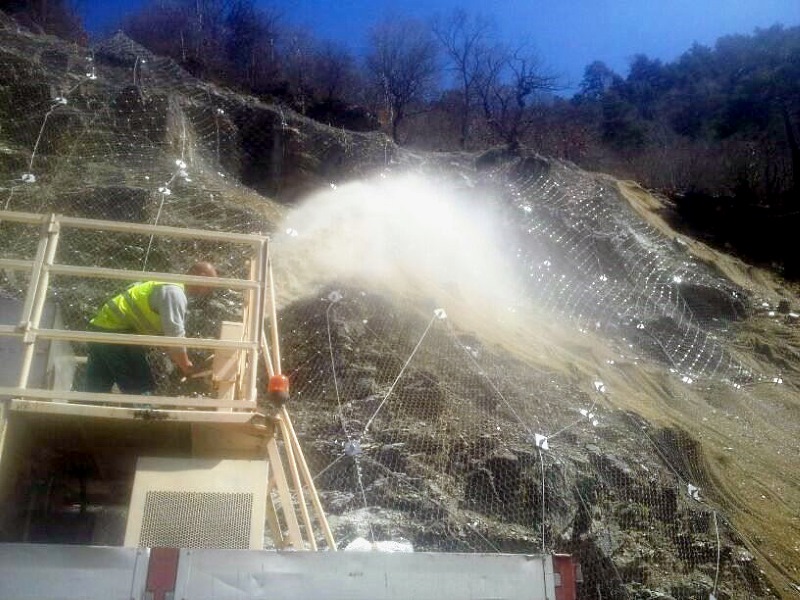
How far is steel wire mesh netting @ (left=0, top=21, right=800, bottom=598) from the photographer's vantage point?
7539 millimetres

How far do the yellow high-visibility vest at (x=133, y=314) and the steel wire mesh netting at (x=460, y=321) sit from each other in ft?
7.97

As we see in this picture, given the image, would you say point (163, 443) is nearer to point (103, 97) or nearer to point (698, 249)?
point (103, 97)

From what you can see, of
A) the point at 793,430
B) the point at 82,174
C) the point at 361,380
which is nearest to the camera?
the point at 361,380

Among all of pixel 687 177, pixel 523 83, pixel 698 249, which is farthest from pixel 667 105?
pixel 698 249

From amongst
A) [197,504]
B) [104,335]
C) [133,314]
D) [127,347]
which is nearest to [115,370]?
[127,347]

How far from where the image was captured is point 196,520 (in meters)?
4.25

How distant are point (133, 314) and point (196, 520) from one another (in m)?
2.30

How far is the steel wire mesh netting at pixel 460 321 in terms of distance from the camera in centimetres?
754

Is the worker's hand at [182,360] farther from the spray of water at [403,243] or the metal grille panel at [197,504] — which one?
the spray of water at [403,243]

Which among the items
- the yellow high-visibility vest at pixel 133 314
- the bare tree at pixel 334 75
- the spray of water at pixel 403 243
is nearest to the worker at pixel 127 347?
the yellow high-visibility vest at pixel 133 314

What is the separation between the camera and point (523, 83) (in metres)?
30.6

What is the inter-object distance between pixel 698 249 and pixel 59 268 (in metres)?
14.9

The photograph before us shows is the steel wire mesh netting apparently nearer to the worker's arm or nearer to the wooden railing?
the worker's arm

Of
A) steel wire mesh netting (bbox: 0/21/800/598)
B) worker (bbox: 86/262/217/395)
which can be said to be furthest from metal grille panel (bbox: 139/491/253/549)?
steel wire mesh netting (bbox: 0/21/800/598)
